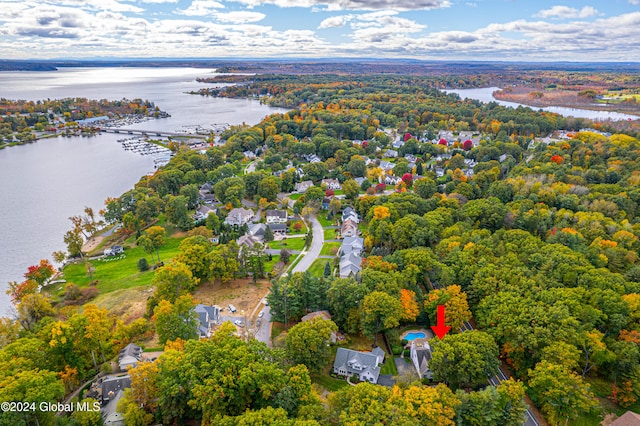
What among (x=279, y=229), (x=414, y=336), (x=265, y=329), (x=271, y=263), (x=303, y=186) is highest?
(x=303, y=186)

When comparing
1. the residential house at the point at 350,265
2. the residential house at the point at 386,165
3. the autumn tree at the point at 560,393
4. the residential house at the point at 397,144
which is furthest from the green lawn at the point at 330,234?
the residential house at the point at 397,144

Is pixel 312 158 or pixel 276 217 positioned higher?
pixel 312 158

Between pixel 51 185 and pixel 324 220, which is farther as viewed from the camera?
pixel 51 185

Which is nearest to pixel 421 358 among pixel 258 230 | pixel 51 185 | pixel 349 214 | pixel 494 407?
pixel 494 407

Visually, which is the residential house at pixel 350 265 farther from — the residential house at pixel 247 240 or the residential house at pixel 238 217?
the residential house at pixel 238 217

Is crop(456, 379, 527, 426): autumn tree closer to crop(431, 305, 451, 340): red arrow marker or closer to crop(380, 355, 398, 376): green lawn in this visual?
crop(380, 355, 398, 376): green lawn

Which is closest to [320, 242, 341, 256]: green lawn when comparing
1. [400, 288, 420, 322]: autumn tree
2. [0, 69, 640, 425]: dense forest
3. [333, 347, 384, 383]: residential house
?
[0, 69, 640, 425]: dense forest

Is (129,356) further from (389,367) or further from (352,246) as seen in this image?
(352,246)
